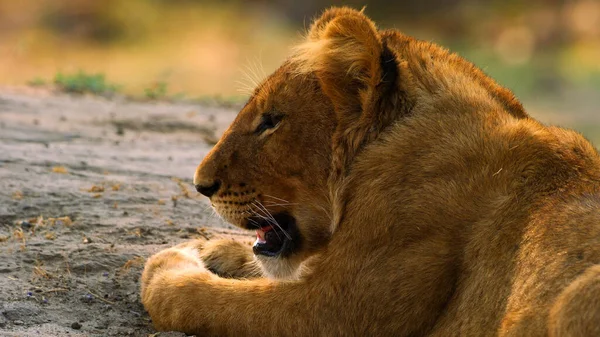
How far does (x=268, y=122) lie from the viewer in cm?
400

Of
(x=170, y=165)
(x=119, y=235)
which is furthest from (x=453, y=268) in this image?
(x=170, y=165)

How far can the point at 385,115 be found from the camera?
3.76m

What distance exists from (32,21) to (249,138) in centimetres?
2046

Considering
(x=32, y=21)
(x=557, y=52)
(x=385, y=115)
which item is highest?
(x=557, y=52)

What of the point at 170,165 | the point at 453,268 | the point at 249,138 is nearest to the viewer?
the point at 453,268

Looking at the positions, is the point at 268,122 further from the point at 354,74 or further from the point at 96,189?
the point at 96,189

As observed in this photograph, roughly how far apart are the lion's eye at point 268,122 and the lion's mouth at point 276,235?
0.36 m

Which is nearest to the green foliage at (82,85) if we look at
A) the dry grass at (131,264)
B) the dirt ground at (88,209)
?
the dirt ground at (88,209)

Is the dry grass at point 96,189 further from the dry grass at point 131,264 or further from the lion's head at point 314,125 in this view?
the lion's head at point 314,125

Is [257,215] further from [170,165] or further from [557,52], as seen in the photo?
[557,52]

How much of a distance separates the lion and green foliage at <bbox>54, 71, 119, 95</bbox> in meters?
5.24

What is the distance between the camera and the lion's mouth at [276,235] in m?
3.94

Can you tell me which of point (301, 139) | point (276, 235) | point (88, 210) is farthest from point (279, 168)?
point (88, 210)

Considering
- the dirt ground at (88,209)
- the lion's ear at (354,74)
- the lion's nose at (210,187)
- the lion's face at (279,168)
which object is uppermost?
the lion's ear at (354,74)
